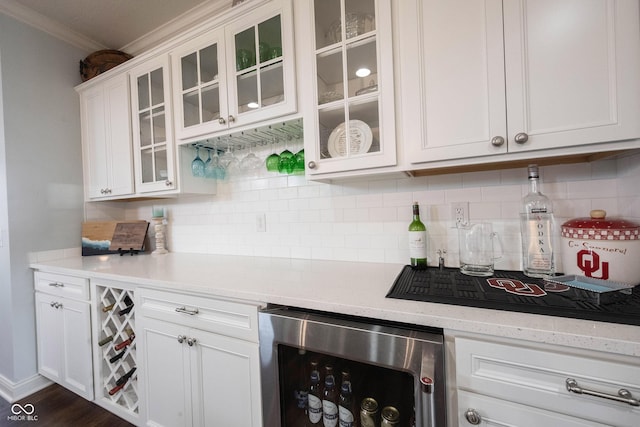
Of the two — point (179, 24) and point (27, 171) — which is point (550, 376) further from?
point (27, 171)

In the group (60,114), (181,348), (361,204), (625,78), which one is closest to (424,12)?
(625,78)

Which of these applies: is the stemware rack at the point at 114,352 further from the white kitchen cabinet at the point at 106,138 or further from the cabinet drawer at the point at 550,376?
the cabinet drawer at the point at 550,376

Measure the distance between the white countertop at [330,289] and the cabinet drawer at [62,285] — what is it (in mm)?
50

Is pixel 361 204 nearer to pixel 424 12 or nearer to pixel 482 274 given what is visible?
pixel 482 274

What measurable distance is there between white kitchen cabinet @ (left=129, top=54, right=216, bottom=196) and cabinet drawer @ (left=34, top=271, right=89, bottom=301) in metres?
0.64

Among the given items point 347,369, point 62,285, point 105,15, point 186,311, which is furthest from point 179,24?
point 347,369

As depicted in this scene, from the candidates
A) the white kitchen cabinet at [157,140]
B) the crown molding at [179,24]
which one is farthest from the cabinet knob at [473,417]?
the crown molding at [179,24]

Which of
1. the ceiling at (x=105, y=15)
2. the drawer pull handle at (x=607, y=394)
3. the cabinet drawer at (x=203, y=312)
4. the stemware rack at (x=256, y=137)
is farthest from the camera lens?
the ceiling at (x=105, y=15)

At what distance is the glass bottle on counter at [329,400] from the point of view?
3.18 ft

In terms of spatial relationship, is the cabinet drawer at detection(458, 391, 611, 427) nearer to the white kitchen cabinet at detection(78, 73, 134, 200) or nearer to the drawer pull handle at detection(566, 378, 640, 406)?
the drawer pull handle at detection(566, 378, 640, 406)

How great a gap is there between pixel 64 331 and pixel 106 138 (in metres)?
1.32

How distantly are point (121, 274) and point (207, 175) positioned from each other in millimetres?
754

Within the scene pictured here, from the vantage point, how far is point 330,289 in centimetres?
98

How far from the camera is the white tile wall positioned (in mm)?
1047
